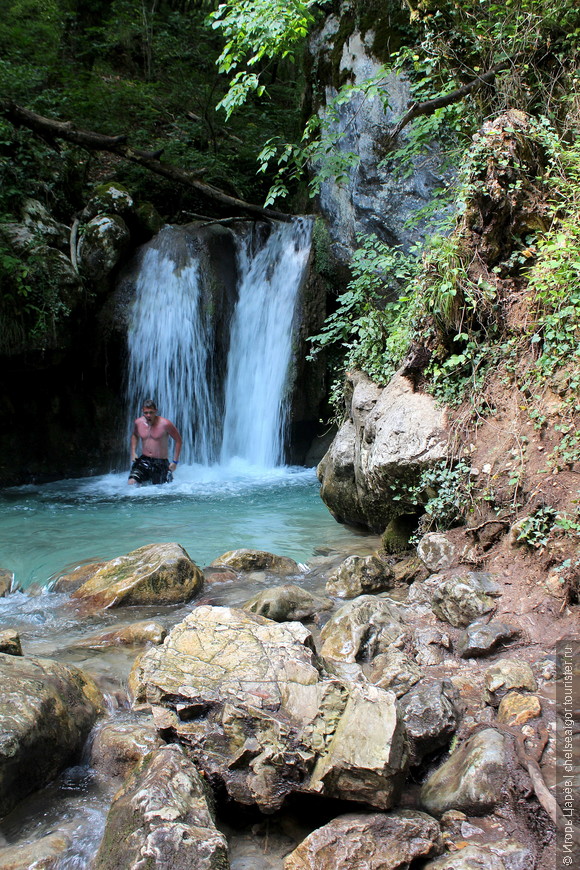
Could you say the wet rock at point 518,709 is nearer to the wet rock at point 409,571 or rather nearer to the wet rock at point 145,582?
the wet rock at point 409,571

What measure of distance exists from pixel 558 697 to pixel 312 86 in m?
11.4

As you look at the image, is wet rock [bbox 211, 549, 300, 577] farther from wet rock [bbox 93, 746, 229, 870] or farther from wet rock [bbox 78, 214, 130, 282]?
wet rock [bbox 78, 214, 130, 282]

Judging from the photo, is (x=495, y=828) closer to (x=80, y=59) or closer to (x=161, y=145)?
(x=161, y=145)

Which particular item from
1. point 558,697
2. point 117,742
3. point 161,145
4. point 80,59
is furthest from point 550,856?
point 80,59

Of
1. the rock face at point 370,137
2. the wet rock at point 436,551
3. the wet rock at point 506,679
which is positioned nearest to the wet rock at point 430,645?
the wet rock at point 506,679

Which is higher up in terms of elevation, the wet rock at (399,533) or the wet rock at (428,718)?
the wet rock at (399,533)

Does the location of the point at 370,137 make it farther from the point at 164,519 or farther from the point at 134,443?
the point at 164,519

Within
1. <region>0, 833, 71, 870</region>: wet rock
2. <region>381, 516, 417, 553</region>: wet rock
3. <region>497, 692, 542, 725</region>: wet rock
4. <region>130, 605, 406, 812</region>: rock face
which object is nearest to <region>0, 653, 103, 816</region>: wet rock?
<region>0, 833, 71, 870</region>: wet rock

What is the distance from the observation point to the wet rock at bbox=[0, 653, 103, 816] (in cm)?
244

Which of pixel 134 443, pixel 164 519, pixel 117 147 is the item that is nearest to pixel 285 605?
pixel 164 519

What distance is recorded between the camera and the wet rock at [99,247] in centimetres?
1091

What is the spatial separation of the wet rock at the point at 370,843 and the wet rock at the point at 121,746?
897 mm

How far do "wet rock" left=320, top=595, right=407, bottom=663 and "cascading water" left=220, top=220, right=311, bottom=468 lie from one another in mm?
7472

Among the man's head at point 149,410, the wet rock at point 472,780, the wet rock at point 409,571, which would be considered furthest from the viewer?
the man's head at point 149,410
